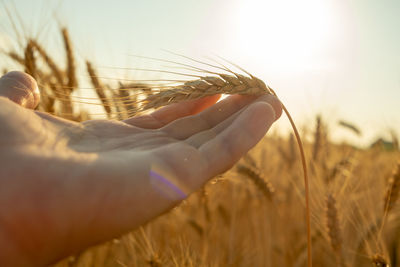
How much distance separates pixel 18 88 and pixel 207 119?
1.00 m

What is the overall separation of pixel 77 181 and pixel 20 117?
0.51 metres

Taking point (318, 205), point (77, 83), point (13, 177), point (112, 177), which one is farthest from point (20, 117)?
point (318, 205)

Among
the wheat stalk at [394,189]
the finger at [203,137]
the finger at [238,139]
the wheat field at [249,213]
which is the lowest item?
the wheat field at [249,213]

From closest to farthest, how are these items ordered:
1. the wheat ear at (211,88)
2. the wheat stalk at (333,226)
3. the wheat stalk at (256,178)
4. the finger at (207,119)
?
1. the wheat ear at (211,88)
2. the wheat stalk at (333,226)
3. the finger at (207,119)
4. the wheat stalk at (256,178)

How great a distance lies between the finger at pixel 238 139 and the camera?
4.23ft

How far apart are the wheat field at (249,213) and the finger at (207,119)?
0.82ft

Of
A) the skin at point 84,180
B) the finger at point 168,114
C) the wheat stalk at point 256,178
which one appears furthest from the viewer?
the wheat stalk at point 256,178

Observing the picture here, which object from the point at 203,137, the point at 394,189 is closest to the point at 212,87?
the point at 203,137

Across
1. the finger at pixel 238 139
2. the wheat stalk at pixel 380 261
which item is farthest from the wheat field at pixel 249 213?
the finger at pixel 238 139

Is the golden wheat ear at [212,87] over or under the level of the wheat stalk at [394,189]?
over

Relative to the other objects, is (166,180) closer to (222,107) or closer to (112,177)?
(112,177)

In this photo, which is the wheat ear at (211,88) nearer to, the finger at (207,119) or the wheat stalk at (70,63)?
the finger at (207,119)

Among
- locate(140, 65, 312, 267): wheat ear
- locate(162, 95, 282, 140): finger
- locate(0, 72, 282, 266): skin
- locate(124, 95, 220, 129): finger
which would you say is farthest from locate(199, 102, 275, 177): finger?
locate(124, 95, 220, 129): finger

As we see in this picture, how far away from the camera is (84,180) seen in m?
1.17
